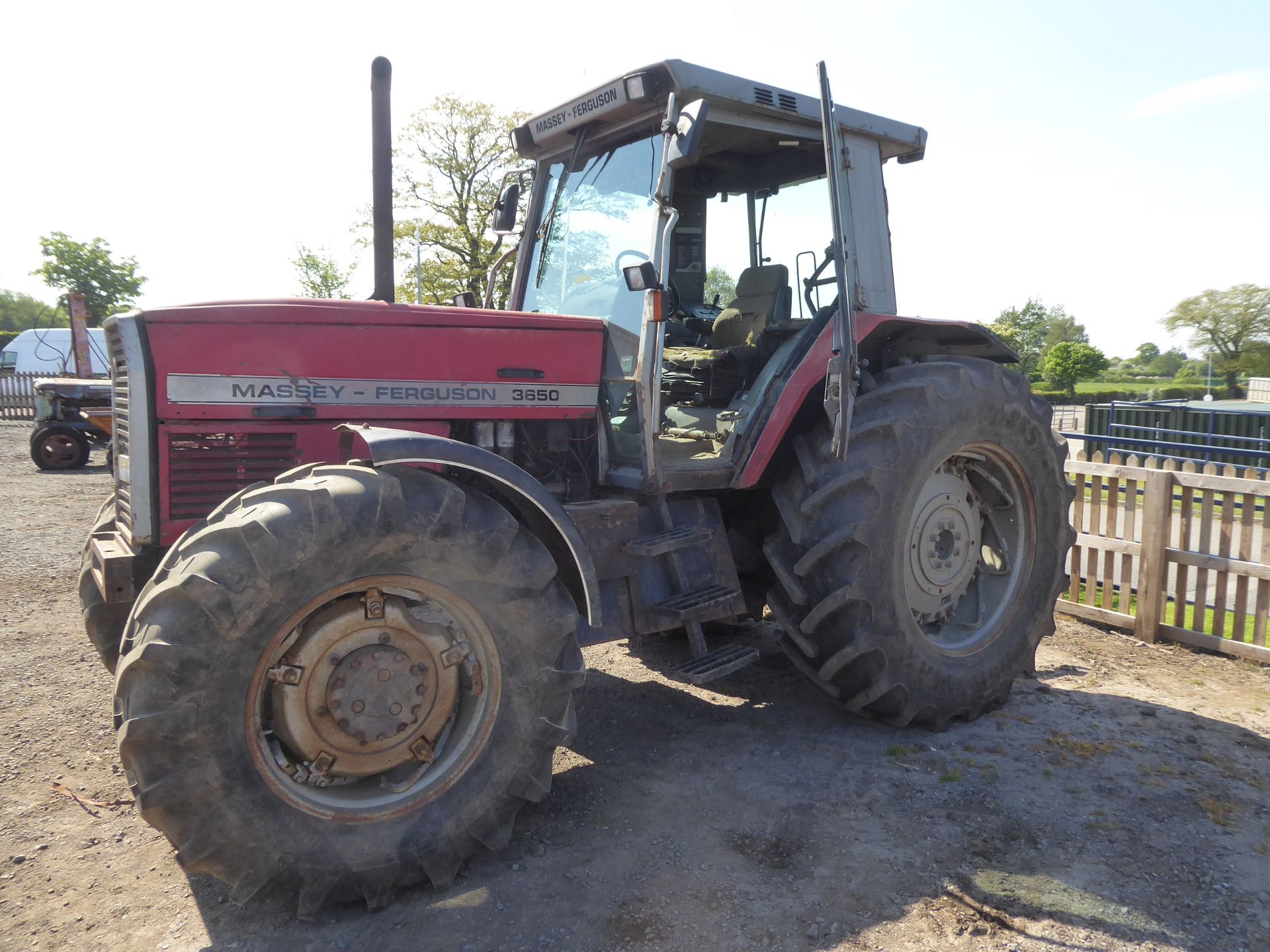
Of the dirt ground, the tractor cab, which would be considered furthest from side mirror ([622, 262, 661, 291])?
the dirt ground

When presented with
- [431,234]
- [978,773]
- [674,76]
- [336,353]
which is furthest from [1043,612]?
[431,234]

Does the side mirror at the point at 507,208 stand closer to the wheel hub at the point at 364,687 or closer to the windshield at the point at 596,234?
the windshield at the point at 596,234

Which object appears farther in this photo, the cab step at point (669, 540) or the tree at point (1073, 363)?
the tree at point (1073, 363)

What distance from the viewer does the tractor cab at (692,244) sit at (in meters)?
3.71

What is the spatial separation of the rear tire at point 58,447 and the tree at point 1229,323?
69.4 metres

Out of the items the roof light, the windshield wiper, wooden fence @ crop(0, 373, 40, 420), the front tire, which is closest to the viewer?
the front tire

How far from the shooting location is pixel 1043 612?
4570 millimetres

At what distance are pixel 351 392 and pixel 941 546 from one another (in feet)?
9.53

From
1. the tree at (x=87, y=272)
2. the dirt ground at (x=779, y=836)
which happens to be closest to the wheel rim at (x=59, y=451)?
the dirt ground at (x=779, y=836)

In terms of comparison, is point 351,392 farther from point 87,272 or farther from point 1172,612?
point 87,272

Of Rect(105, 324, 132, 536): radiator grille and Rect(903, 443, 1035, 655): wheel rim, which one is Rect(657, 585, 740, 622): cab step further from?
Rect(105, 324, 132, 536): radiator grille

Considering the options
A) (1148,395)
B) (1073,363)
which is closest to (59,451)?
(1073,363)

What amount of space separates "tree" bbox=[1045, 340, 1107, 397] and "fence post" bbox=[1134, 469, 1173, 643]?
53937 mm

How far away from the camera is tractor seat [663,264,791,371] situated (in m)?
4.54
